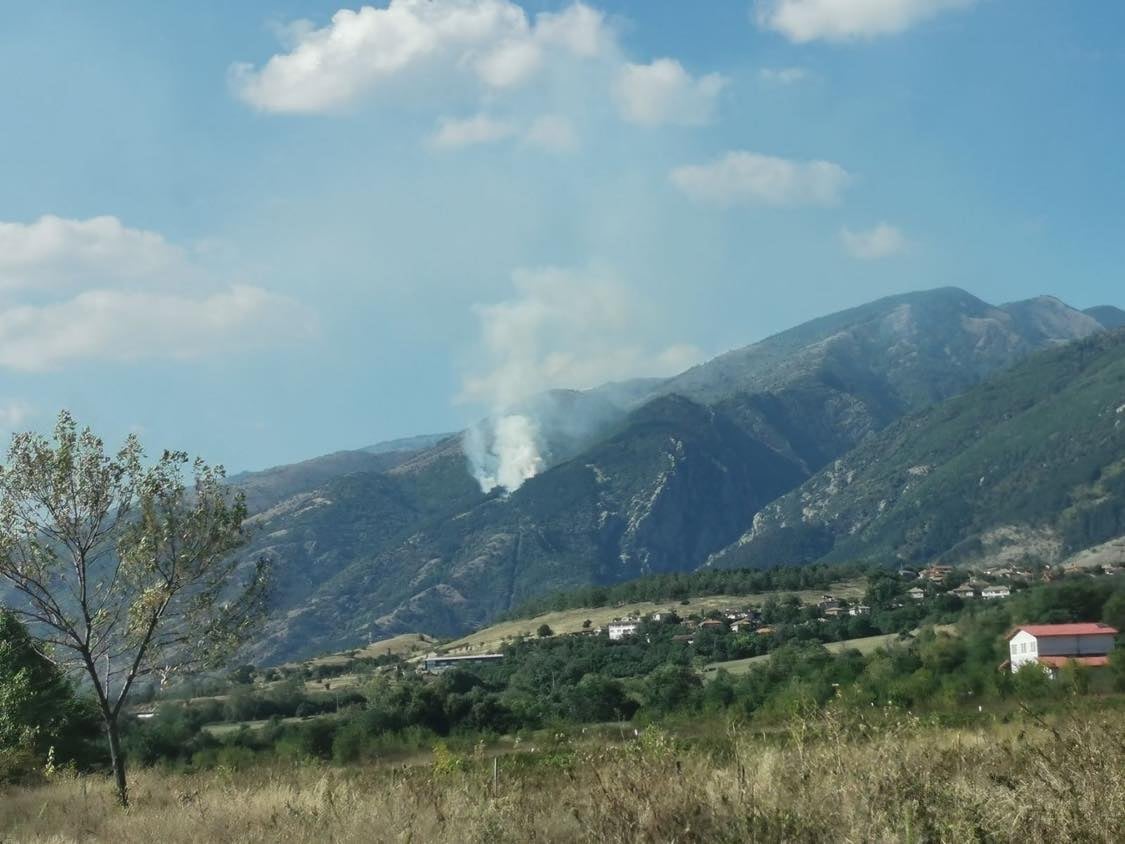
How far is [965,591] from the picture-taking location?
144 metres

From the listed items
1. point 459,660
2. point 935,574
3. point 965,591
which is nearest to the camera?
point 459,660

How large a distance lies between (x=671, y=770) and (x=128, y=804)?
9.71 meters

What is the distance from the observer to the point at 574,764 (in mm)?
11570

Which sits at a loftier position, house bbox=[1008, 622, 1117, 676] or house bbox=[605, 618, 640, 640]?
house bbox=[1008, 622, 1117, 676]

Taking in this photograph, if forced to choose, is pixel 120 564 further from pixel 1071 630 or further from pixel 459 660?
pixel 459 660

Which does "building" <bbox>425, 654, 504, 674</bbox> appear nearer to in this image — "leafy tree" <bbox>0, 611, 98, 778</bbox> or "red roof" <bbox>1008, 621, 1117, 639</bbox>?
"red roof" <bbox>1008, 621, 1117, 639</bbox>

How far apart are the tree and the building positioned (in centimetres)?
11087

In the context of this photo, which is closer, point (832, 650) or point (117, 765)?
point (117, 765)

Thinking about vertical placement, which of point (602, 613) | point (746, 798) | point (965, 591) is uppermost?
point (746, 798)

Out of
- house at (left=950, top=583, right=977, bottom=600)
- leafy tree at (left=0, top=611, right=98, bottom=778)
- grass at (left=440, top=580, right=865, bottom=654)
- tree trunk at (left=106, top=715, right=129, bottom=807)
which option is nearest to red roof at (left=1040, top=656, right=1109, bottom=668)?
leafy tree at (left=0, top=611, right=98, bottom=778)

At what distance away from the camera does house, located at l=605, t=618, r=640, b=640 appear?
137 metres

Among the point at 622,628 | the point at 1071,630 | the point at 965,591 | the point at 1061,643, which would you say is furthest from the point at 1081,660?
the point at 965,591

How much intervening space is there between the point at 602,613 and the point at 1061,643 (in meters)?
101

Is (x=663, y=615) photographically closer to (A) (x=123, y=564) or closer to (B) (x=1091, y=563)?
(B) (x=1091, y=563)
